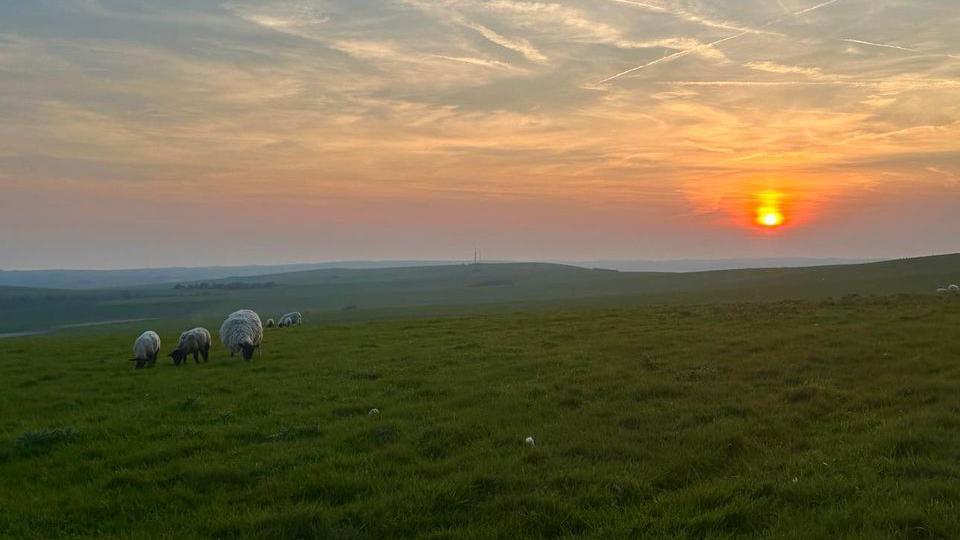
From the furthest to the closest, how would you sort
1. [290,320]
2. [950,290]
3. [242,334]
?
[290,320], [950,290], [242,334]

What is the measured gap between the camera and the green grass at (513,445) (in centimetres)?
756

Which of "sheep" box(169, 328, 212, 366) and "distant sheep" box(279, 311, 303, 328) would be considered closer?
"sheep" box(169, 328, 212, 366)

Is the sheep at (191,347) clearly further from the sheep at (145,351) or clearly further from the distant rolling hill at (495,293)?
the distant rolling hill at (495,293)

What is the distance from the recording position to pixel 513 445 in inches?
405

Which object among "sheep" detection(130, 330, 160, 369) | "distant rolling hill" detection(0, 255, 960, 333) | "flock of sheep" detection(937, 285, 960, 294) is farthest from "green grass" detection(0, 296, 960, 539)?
"distant rolling hill" detection(0, 255, 960, 333)

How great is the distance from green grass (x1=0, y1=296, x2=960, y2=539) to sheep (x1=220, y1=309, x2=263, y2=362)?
2274 millimetres

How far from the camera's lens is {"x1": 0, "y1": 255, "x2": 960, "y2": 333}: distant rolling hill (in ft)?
189

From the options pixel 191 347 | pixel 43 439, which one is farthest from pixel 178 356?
pixel 43 439

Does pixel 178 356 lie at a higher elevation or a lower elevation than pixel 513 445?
higher

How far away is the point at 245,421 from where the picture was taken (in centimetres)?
1272

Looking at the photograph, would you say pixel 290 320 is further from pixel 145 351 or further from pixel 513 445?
pixel 513 445

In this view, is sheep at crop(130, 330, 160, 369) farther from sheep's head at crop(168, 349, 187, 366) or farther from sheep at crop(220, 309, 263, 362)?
sheep at crop(220, 309, 263, 362)

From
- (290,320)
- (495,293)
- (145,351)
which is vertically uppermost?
(145,351)

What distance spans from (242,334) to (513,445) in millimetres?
15869
